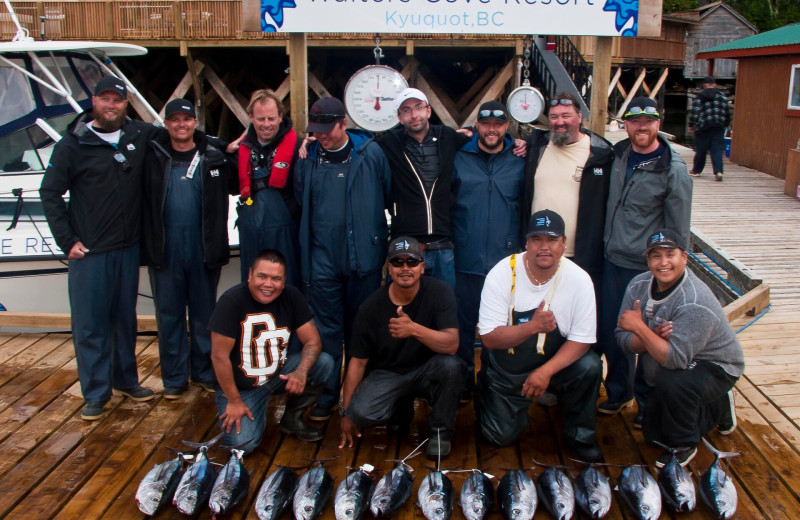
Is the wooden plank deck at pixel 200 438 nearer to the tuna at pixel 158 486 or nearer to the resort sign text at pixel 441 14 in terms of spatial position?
the tuna at pixel 158 486

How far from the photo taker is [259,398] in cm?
396

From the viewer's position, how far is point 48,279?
6.44 metres

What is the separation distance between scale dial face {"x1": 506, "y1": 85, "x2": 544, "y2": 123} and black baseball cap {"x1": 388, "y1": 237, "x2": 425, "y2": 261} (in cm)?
566

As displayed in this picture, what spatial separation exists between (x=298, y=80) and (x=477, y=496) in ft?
9.53

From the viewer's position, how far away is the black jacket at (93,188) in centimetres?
406

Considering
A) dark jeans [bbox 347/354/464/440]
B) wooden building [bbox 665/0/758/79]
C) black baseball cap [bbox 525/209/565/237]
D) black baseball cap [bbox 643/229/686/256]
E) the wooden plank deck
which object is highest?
wooden building [bbox 665/0/758/79]

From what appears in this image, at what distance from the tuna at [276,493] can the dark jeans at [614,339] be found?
1.98 metres

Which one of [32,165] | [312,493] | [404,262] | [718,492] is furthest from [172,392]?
[32,165]

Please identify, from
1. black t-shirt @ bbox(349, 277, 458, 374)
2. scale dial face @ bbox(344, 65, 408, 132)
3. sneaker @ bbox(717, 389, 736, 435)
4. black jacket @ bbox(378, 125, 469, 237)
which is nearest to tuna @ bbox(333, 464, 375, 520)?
black t-shirt @ bbox(349, 277, 458, 374)

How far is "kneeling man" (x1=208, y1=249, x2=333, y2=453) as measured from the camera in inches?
149

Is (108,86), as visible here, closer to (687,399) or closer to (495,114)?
(495,114)

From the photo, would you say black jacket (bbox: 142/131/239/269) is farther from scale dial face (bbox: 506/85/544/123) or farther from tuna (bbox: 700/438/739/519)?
scale dial face (bbox: 506/85/544/123)

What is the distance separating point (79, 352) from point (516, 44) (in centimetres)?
1036

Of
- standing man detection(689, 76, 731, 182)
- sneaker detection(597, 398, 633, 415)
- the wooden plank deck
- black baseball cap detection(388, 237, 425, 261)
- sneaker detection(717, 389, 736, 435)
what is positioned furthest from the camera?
standing man detection(689, 76, 731, 182)
